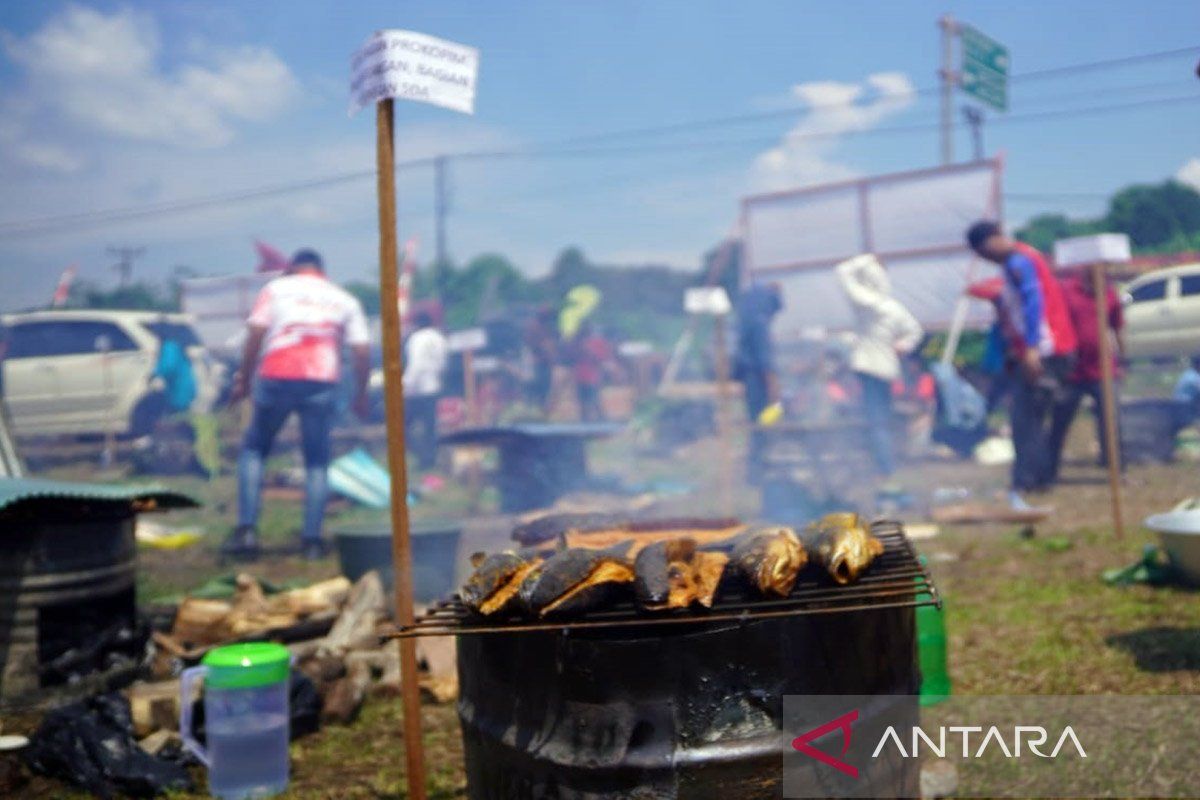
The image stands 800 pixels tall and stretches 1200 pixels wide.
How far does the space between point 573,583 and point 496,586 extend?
29 cm

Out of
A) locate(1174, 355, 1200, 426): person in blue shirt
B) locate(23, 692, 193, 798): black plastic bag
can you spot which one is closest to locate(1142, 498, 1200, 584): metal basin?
locate(23, 692, 193, 798): black plastic bag

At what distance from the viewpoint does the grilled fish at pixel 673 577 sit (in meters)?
2.28

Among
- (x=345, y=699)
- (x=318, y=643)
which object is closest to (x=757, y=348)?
(x=318, y=643)

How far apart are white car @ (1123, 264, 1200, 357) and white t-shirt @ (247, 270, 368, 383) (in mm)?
10978

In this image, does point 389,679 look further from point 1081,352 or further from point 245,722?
point 1081,352

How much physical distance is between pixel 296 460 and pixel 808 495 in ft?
26.6

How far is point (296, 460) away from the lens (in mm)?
14039

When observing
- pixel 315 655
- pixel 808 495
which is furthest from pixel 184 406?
pixel 315 655

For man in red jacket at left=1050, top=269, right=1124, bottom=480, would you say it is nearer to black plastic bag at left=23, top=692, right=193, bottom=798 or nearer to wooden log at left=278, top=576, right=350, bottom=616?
wooden log at left=278, top=576, right=350, bottom=616

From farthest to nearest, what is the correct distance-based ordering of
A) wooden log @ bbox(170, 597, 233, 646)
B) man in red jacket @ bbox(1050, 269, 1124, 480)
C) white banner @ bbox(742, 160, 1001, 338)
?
white banner @ bbox(742, 160, 1001, 338) → man in red jacket @ bbox(1050, 269, 1124, 480) → wooden log @ bbox(170, 597, 233, 646)

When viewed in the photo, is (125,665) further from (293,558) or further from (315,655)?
(293,558)

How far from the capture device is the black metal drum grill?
2.27 metres

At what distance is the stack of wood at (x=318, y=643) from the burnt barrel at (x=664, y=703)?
7.30ft

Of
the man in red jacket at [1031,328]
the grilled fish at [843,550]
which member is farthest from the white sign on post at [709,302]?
the grilled fish at [843,550]
